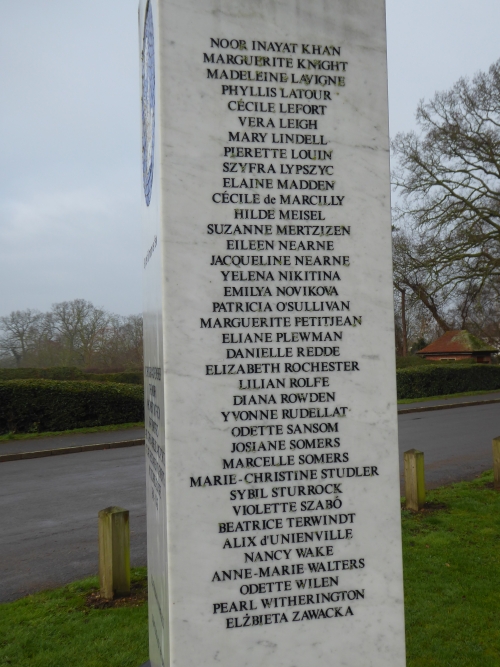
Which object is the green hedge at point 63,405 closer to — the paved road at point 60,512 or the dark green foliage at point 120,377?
the paved road at point 60,512

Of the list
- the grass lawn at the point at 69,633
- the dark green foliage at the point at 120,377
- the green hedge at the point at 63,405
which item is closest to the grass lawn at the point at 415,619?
the grass lawn at the point at 69,633

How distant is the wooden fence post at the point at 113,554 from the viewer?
18.3ft

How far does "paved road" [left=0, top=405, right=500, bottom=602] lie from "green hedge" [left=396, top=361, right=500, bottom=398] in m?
10.6

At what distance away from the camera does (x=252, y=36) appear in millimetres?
2922

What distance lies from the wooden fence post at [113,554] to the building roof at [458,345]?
128ft

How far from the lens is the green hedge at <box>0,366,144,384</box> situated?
20.3m

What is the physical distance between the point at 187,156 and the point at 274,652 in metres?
2.18

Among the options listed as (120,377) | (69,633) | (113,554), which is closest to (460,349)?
(120,377)

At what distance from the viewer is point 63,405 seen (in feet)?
59.7

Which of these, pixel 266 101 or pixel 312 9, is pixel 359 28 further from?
pixel 266 101

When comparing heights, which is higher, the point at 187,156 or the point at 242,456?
the point at 187,156

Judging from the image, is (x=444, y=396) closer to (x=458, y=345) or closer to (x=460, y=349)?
(x=460, y=349)

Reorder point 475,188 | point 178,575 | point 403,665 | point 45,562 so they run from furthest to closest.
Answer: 1. point 475,188
2. point 45,562
3. point 403,665
4. point 178,575

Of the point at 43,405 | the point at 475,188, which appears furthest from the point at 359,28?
the point at 475,188
